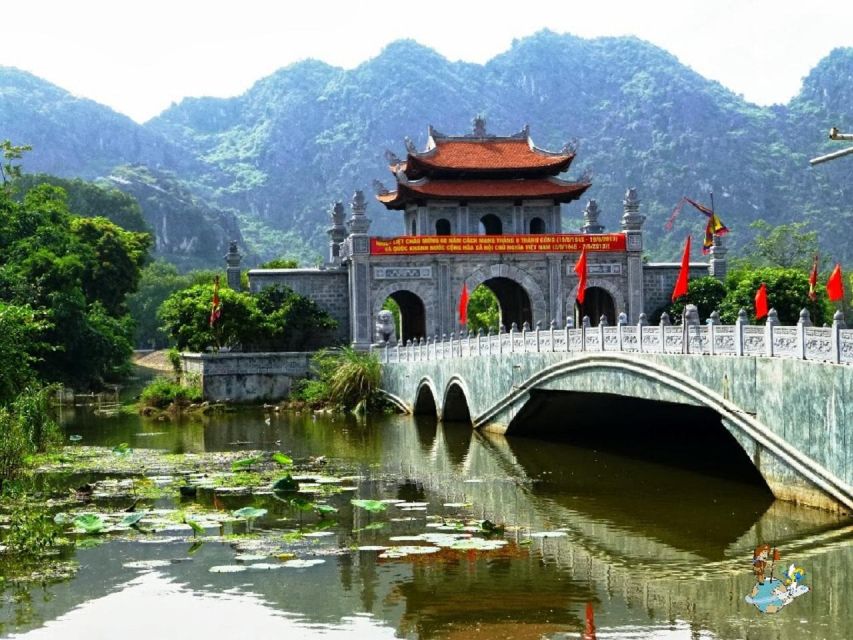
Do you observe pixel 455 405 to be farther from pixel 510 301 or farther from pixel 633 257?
pixel 510 301

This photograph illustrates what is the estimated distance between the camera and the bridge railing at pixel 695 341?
16.9 m

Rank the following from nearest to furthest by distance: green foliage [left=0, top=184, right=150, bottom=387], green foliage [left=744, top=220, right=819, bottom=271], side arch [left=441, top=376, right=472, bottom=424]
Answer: side arch [left=441, top=376, right=472, bottom=424]
green foliage [left=0, top=184, right=150, bottom=387]
green foliage [left=744, top=220, right=819, bottom=271]

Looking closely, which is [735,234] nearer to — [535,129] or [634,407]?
[535,129]

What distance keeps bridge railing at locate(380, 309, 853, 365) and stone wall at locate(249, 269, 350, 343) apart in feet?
55.4

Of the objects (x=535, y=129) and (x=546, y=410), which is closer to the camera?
(x=546, y=410)

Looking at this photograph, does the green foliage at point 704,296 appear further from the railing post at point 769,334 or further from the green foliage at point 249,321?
the railing post at point 769,334

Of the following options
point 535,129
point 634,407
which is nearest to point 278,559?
point 634,407

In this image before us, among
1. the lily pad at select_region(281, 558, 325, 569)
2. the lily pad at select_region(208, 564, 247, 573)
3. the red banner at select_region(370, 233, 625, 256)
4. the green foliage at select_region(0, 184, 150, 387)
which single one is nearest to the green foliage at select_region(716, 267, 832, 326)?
the red banner at select_region(370, 233, 625, 256)

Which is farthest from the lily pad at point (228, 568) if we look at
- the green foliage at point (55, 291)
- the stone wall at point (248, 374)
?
the stone wall at point (248, 374)

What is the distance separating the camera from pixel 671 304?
5119 cm

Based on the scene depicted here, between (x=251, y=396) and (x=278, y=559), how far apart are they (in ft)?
99.3

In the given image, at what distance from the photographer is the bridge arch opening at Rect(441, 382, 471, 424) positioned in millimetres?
35844

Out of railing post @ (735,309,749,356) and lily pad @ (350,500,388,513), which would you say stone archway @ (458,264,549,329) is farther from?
lily pad @ (350,500,388,513)

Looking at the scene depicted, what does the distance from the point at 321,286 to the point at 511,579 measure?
3727cm
